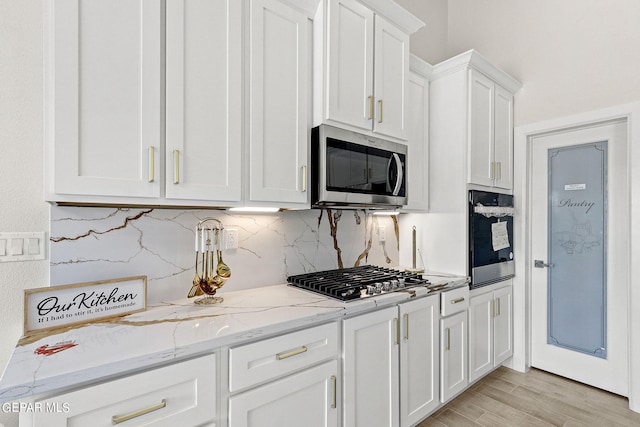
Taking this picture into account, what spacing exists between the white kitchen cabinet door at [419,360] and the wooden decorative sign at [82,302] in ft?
4.44

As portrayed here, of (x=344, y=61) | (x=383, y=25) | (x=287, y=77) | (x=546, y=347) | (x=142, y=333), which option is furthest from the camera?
(x=546, y=347)

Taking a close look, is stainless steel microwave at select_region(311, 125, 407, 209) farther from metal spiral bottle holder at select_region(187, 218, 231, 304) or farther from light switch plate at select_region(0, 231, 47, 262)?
light switch plate at select_region(0, 231, 47, 262)

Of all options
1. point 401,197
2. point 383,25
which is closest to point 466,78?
point 383,25

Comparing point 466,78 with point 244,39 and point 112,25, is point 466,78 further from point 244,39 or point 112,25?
point 112,25

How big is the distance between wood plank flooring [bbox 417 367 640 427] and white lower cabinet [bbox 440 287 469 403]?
168 mm

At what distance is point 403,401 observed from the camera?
1.81m

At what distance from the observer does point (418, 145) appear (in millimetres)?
2473

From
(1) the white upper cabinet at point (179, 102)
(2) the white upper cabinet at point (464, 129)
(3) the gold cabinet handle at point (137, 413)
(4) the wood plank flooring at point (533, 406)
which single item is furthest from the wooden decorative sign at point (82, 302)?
(2) the white upper cabinet at point (464, 129)

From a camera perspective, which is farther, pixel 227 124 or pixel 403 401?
pixel 403 401

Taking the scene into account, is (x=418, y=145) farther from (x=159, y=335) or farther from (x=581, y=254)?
(x=159, y=335)

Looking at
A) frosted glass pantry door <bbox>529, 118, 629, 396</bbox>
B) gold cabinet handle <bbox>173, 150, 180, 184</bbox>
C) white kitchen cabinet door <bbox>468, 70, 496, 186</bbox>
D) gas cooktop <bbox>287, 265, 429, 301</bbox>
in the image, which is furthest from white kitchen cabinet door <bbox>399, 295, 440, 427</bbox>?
frosted glass pantry door <bbox>529, 118, 629, 396</bbox>

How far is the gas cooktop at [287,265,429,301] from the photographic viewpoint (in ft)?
5.41

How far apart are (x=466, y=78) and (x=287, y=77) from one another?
4.98 ft

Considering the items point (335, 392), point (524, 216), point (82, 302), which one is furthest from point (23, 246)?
point (524, 216)
